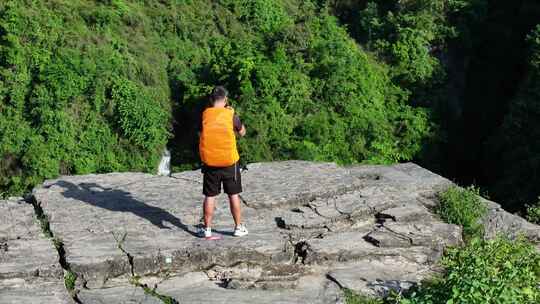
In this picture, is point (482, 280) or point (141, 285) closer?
point (482, 280)

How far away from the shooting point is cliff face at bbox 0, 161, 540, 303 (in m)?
6.38

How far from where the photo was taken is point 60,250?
6.71 m

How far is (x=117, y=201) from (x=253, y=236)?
1577 millimetres

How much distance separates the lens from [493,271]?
19.5ft

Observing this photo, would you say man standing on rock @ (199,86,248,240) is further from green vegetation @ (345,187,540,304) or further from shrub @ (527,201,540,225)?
shrub @ (527,201,540,225)

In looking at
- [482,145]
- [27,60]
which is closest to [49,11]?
[27,60]

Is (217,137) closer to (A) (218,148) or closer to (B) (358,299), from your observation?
(A) (218,148)

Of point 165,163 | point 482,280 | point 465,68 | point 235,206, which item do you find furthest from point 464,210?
point 465,68

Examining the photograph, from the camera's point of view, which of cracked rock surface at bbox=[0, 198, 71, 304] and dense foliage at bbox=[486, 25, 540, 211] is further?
dense foliage at bbox=[486, 25, 540, 211]

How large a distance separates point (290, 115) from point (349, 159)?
1.03 metres

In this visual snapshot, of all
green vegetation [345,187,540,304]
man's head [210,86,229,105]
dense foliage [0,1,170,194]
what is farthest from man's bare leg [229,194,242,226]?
dense foliage [0,1,170,194]

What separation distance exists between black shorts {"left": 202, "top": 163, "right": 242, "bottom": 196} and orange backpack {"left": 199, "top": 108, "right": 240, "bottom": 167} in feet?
0.20

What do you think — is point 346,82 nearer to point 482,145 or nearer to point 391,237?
point 482,145

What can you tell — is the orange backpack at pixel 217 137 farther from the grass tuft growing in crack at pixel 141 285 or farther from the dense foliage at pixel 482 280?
the dense foliage at pixel 482 280
